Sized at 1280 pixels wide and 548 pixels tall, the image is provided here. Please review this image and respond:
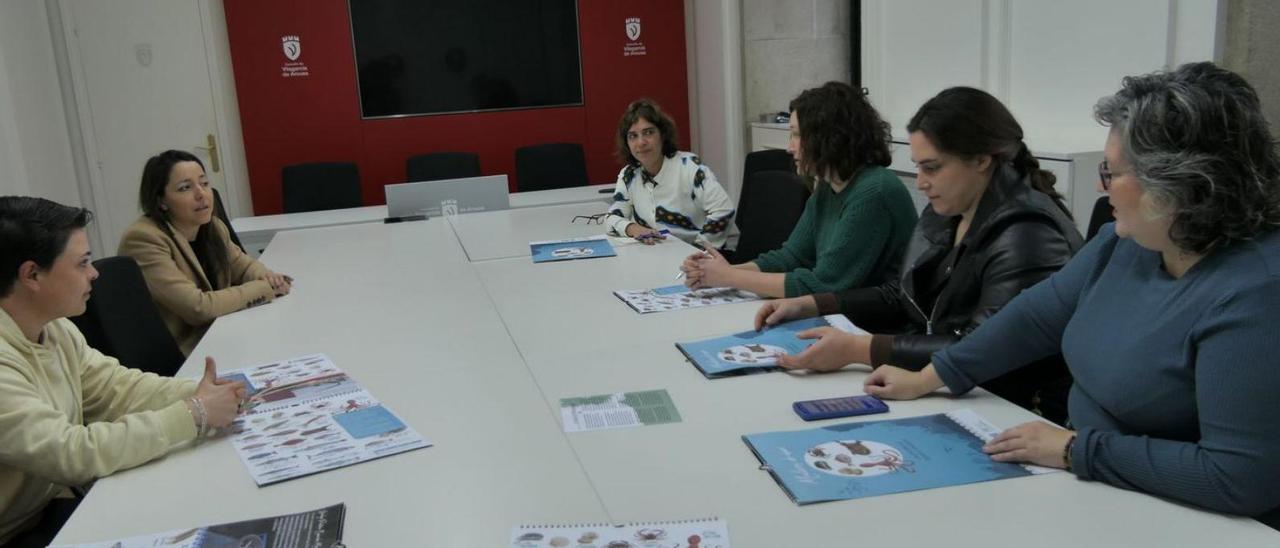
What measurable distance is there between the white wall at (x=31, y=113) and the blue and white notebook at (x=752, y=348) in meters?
4.29

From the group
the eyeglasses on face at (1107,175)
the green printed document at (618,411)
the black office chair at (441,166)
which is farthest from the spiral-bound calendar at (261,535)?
the black office chair at (441,166)

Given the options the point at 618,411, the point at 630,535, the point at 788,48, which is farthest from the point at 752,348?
the point at 788,48

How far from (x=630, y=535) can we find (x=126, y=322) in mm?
1900

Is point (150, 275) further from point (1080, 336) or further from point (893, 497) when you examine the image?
point (1080, 336)

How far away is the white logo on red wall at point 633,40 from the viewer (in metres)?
7.09

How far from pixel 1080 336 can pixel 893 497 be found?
1.43ft

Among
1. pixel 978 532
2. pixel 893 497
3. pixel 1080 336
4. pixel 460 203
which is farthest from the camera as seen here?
pixel 460 203

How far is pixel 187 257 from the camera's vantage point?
327 cm

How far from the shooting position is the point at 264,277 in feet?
11.1

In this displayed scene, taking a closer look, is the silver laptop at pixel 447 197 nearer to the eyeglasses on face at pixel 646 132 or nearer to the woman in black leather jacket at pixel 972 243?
the eyeglasses on face at pixel 646 132

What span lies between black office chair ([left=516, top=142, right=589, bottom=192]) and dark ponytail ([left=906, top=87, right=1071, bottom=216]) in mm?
4361

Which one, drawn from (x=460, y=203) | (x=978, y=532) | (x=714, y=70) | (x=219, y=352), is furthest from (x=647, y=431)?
(x=714, y=70)

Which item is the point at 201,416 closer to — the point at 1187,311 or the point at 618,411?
the point at 618,411

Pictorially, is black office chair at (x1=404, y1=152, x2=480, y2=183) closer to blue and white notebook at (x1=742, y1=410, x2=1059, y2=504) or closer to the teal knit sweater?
the teal knit sweater
